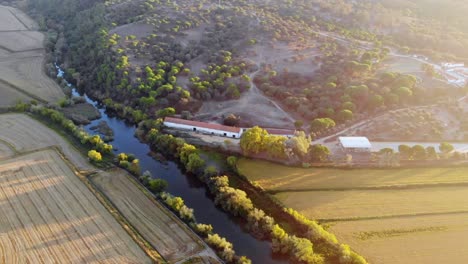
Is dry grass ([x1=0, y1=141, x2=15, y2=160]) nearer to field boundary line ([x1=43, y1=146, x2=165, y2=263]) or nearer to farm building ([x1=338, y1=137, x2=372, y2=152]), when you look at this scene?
field boundary line ([x1=43, y1=146, x2=165, y2=263])

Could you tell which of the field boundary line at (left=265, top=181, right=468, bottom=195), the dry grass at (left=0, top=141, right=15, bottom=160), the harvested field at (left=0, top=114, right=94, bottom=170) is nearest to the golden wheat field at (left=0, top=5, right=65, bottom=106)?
the harvested field at (left=0, top=114, right=94, bottom=170)

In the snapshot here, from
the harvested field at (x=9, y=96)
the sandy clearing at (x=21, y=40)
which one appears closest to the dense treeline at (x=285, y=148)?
the harvested field at (x=9, y=96)

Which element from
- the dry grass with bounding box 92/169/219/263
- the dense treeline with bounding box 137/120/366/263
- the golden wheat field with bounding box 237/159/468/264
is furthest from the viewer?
the golden wheat field with bounding box 237/159/468/264

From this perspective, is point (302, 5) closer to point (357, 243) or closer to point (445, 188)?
point (445, 188)

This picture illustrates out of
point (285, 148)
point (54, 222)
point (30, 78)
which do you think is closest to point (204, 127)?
point (285, 148)

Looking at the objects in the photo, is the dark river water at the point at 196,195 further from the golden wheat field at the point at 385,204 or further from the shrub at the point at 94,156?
the golden wheat field at the point at 385,204

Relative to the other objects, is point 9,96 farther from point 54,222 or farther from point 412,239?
point 412,239
